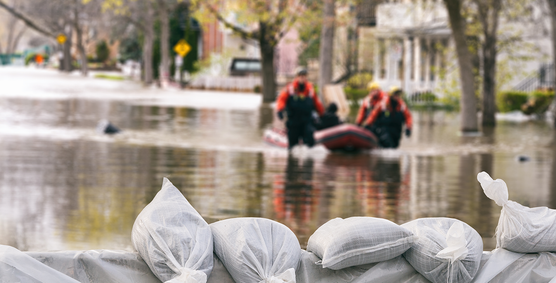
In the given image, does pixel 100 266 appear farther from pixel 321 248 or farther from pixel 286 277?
pixel 321 248

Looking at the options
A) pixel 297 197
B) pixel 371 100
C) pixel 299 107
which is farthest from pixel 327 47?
pixel 297 197

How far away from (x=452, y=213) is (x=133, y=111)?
19.7 m

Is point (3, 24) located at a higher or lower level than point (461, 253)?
higher

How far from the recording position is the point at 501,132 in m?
22.4

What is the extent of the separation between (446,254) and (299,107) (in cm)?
1209

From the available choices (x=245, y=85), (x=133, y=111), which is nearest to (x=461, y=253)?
(x=133, y=111)

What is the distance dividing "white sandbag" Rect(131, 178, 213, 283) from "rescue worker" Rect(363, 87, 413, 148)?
1257 cm

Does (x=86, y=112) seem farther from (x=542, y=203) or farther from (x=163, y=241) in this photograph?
(x=163, y=241)

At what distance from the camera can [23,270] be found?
10.6ft

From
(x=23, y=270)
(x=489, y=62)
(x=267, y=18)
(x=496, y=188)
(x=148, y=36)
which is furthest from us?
(x=148, y=36)

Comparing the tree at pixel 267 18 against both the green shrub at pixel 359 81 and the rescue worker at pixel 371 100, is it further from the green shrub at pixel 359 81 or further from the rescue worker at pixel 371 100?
the rescue worker at pixel 371 100

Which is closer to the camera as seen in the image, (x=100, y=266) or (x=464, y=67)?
(x=100, y=266)

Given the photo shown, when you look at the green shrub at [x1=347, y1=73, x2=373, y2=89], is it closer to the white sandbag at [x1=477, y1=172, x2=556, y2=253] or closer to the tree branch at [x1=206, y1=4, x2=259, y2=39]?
the tree branch at [x1=206, y1=4, x2=259, y2=39]

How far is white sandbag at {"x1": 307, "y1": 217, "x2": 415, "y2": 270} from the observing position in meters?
3.63
